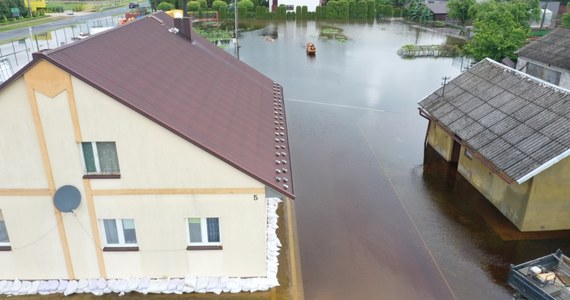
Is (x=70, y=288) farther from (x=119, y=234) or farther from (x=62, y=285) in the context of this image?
(x=119, y=234)

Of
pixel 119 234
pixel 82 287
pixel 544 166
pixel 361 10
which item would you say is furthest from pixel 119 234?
pixel 361 10

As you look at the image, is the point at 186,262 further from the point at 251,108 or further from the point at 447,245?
the point at 447,245

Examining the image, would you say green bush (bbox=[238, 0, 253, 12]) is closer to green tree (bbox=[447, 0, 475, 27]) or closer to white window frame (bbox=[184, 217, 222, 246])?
green tree (bbox=[447, 0, 475, 27])

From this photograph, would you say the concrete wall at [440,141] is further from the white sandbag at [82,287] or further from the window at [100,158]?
the white sandbag at [82,287]

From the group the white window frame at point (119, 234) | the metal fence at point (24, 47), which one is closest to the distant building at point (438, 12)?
the metal fence at point (24, 47)

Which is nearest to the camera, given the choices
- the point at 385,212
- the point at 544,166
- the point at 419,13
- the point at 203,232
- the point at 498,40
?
the point at 203,232

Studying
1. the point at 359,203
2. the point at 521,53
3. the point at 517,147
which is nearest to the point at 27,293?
the point at 359,203
